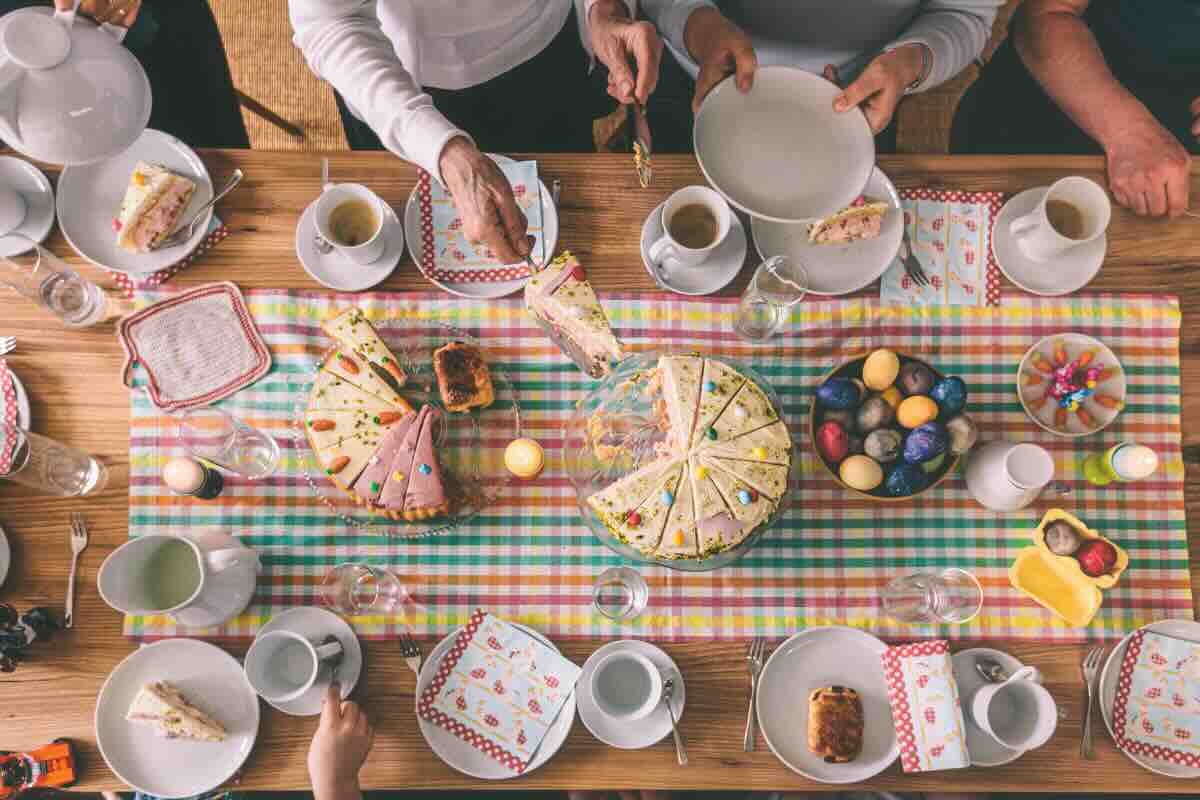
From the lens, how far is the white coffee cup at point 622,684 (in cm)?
152

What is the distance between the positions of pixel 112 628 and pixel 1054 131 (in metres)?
2.95

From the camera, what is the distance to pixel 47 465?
159cm

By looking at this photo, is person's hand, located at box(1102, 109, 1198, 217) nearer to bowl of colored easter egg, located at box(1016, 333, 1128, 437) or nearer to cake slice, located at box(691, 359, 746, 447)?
bowl of colored easter egg, located at box(1016, 333, 1128, 437)

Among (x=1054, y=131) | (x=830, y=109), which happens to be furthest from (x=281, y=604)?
(x=1054, y=131)

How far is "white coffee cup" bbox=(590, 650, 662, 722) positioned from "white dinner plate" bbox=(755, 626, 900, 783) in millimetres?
248

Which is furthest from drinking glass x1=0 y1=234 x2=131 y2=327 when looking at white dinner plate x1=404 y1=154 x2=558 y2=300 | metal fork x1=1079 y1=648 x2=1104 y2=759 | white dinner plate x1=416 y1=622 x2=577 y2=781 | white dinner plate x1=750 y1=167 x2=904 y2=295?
metal fork x1=1079 y1=648 x2=1104 y2=759

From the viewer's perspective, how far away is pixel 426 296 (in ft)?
5.64

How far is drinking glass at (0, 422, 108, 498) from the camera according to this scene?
154 cm

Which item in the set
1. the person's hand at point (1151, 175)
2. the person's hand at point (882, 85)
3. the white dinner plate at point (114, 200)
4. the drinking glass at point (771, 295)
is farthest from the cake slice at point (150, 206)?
the person's hand at point (1151, 175)

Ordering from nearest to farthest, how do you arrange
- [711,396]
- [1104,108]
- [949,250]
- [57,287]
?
1. [711,396]
2. [57,287]
3. [949,250]
4. [1104,108]

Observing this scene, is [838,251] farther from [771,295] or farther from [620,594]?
[620,594]

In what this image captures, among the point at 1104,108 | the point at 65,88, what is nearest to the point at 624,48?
the point at 65,88

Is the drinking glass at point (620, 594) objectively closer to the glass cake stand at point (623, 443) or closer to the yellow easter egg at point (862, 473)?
the glass cake stand at point (623, 443)

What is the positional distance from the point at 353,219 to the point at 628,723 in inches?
49.3
